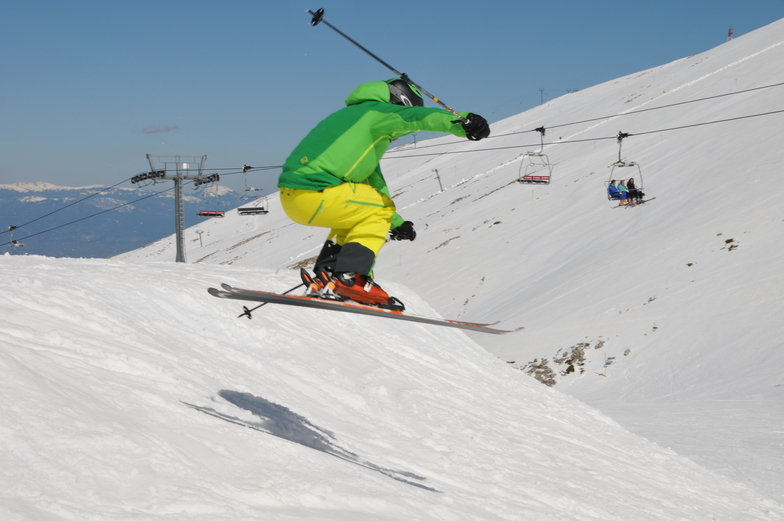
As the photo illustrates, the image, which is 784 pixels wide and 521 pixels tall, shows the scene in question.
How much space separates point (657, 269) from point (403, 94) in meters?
18.8

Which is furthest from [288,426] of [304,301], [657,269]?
[657,269]

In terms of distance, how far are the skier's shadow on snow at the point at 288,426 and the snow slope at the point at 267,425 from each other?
0.08 ft

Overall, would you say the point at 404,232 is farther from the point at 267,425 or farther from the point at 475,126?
the point at 267,425

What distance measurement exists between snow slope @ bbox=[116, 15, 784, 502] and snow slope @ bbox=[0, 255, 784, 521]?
3.36 meters

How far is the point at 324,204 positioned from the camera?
4.80 m

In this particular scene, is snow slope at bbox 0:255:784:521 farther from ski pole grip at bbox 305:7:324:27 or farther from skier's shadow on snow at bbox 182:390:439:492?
ski pole grip at bbox 305:7:324:27

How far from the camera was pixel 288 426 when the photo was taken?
207 inches

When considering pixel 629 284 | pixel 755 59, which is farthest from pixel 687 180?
pixel 755 59

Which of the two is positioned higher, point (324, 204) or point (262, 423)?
point (324, 204)

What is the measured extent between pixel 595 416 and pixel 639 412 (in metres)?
4.73

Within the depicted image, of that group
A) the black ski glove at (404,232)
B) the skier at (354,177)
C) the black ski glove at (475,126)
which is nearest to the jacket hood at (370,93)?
the skier at (354,177)

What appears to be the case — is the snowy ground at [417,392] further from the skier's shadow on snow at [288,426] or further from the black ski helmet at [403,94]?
the black ski helmet at [403,94]

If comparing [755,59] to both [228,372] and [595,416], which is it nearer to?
[595,416]

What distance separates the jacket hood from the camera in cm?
495
